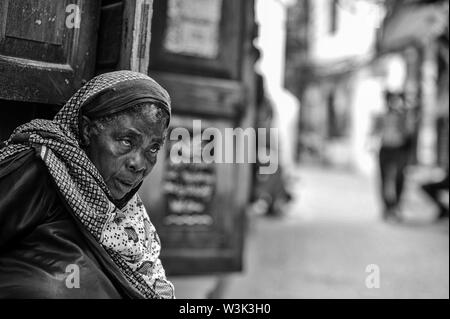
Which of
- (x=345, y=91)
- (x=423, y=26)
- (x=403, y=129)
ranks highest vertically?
(x=345, y=91)

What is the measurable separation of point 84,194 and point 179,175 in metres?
2.17

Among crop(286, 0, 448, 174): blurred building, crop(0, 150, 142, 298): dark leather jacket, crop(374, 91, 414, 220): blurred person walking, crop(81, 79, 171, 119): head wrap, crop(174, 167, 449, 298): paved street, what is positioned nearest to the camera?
crop(0, 150, 142, 298): dark leather jacket

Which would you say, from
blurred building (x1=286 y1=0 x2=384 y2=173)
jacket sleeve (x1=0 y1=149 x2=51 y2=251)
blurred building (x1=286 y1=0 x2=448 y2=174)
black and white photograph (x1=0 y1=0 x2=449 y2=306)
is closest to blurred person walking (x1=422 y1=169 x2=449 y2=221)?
black and white photograph (x1=0 y1=0 x2=449 y2=306)

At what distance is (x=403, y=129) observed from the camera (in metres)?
7.15

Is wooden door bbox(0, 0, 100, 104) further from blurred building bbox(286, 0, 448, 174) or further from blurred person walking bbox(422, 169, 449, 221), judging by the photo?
blurred person walking bbox(422, 169, 449, 221)

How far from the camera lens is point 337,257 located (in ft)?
15.3

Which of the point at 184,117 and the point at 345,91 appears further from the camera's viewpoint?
the point at 345,91

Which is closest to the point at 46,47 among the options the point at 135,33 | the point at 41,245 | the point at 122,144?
the point at 135,33

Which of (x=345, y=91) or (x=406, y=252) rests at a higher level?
(x=345, y=91)

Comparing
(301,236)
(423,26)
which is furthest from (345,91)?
(301,236)

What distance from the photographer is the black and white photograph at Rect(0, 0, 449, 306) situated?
1.46 meters

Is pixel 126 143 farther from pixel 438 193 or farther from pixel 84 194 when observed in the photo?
pixel 438 193
